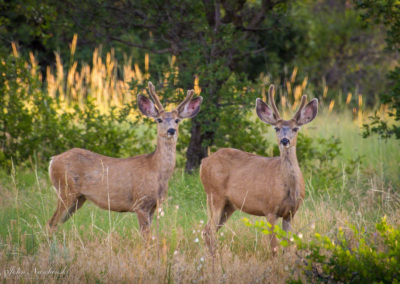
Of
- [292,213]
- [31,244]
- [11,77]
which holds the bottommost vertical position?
[31,244]

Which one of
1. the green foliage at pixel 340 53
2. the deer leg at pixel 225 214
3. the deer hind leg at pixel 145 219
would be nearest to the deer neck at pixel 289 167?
the deer leg at pixel 225 214

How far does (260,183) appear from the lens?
6.28 m

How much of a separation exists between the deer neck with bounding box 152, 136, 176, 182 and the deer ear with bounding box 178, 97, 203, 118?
48 centimetres

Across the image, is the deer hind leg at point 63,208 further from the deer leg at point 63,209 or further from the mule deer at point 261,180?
the mule deer at point 261,180

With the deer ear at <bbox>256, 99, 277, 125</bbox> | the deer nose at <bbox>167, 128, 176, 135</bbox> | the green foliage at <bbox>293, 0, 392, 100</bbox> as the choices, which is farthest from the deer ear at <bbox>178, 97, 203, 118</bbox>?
the green foliage at <bbox>293, 0, 392, 100</bbox>

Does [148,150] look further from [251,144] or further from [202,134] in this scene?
[251,144]

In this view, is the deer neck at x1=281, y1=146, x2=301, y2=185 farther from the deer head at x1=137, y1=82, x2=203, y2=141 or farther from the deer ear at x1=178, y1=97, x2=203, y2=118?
the deer ear at x1=178, y1=97, x2=203, y2=118

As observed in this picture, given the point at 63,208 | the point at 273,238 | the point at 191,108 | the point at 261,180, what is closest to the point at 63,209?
the point at 63,208

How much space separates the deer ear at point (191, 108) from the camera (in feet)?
23.5

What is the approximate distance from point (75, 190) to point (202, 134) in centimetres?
354

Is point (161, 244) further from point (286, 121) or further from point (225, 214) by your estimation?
point (286, 121)

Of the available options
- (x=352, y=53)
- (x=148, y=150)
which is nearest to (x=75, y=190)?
(x=148, y=150)

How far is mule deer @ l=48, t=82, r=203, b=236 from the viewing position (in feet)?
21.7

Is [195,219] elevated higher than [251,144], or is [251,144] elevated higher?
[251,144]
